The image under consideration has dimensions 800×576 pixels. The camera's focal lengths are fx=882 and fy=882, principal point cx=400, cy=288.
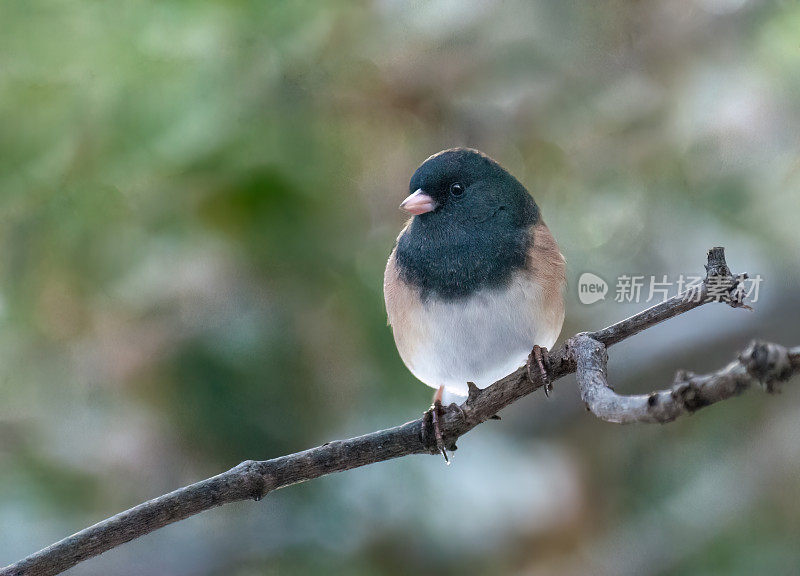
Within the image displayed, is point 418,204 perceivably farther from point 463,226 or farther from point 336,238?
point 336,238

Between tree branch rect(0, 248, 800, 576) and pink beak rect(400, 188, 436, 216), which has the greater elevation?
pink beak rect(400, 188, 436, 216)

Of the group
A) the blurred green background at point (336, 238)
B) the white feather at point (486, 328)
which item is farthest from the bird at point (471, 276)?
the blurred green background at point (336, 238)

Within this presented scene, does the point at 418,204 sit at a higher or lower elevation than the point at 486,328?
higher

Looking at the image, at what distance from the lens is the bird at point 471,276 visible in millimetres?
1417

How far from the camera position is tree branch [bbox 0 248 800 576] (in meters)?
0.92

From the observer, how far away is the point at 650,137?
80.4 inches

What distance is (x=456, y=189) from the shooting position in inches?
60.2

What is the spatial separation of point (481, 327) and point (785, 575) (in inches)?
42.2

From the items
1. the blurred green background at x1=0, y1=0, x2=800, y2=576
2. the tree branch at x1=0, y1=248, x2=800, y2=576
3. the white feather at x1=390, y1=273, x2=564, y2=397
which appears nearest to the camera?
the tree branch at x1=0, y1=248, x2=800, y2=576

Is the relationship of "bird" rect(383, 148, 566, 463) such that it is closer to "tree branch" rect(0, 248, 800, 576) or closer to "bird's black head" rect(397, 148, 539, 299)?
"bird's black head" rect(397, 148, 539, 299)

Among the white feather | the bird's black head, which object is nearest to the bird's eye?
the bird's black head

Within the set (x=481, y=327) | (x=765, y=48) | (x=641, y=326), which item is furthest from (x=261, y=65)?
(x=641, y=326)

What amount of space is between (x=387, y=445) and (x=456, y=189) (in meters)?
0.54

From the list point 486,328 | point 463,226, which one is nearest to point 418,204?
point 463,226
